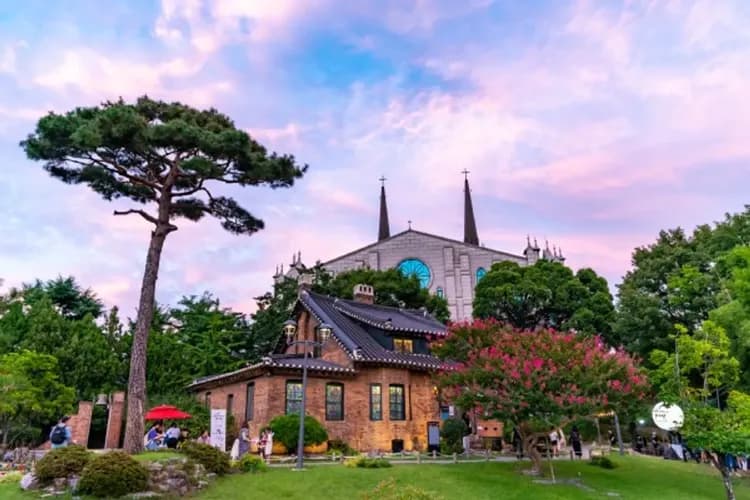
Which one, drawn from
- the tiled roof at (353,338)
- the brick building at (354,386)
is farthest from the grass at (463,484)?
the tiled roof at (353,338)

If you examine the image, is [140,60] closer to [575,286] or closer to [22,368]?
[22,368]

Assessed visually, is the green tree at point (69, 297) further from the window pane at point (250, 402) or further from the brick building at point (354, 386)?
the window pane at point (250, 402)

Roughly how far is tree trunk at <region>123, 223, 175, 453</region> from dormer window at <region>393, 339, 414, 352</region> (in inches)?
523

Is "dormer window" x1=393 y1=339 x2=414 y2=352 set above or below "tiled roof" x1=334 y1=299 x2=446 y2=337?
below

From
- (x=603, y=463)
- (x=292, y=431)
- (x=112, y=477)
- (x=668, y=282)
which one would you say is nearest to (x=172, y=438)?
(x=292, y=431)

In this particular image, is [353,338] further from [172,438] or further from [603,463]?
[603,463]

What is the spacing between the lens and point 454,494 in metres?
14.0

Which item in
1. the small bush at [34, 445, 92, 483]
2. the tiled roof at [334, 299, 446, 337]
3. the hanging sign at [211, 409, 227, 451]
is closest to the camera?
the small bush at [34, 445, 92, 483]

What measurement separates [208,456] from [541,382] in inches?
389

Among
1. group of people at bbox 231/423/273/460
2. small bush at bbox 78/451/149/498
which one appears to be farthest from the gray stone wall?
small bush at bbox 78/451/149/498

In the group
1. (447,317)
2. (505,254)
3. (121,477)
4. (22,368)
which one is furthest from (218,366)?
(505,254)

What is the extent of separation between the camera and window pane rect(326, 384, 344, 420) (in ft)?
75.7

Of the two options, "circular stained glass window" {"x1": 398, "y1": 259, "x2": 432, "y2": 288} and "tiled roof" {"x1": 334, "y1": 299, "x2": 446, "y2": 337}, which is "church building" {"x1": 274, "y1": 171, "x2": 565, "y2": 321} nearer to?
"circular stained glass window" {"x1": 398, "y1": 259, "x2": 432, "y2": 288}

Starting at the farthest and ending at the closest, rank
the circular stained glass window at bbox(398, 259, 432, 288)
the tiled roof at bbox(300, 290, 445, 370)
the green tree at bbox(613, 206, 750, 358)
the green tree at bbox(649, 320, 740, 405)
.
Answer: the circular stained glass window at bbox(398, 259, 432, 288)
the green tree at bbox(613, 206, 750, 358)
the tiled roof at bbox(300, 290, 445, 370)
the green tree at bbox(649, 320, 740, 405)
